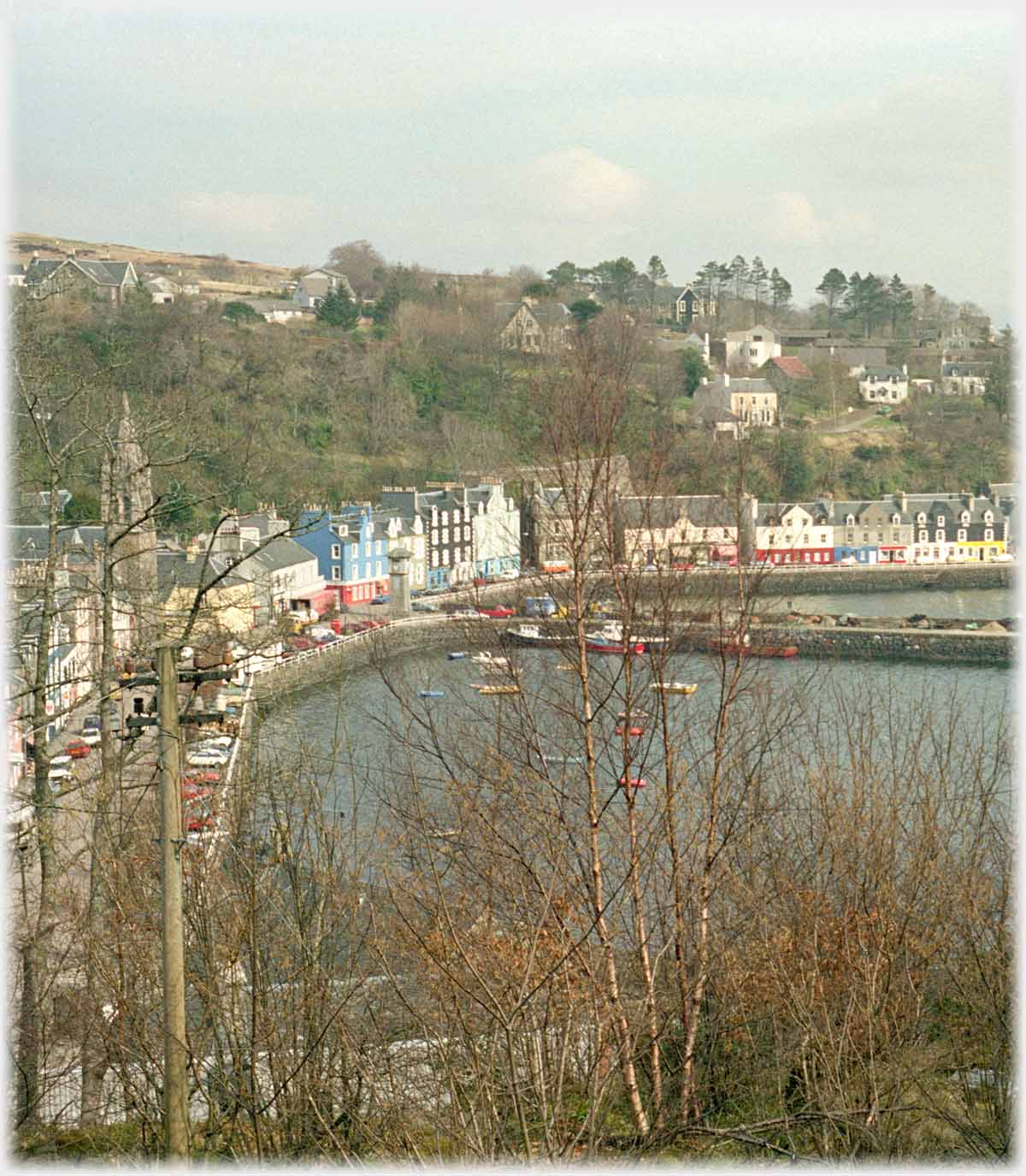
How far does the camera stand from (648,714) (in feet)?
8.49

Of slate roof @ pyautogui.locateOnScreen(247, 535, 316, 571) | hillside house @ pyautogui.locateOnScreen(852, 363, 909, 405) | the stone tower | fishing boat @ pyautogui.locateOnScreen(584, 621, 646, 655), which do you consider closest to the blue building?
slate roof @ pyautogui.locateOnScreen(247, 535, 316, 571)

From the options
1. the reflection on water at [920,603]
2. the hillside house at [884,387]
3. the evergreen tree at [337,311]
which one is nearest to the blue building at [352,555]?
the reflection on water at [920,603]

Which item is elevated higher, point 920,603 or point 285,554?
point 285,554

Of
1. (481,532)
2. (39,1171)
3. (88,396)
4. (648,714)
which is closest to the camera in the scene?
(39,1171)

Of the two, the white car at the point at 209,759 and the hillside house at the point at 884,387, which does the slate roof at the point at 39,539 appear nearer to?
the white car at the point at 209,759

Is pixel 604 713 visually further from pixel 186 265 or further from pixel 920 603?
pixel 186 265

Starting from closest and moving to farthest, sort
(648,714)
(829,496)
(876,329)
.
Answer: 1. (648,714)
2. (829,496)
3. (876,329)

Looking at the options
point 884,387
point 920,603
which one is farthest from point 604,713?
point 884,387

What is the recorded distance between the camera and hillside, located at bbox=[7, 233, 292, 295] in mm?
32031

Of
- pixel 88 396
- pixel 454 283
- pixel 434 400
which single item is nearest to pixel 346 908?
pixel 88 396

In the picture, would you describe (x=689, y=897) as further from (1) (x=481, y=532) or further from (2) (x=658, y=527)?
(1) (x=481, y=532)

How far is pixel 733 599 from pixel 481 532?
1730 centimetres

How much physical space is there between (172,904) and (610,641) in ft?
6.50

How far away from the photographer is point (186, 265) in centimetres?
3719
